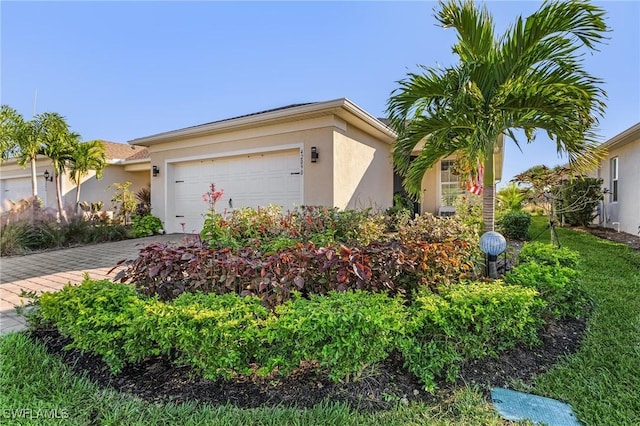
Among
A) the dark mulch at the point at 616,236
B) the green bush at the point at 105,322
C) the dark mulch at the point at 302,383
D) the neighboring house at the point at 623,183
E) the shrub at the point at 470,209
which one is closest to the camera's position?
the dark mulch at the point at 302,383

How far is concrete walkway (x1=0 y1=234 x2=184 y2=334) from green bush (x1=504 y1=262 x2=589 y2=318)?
14.1ft

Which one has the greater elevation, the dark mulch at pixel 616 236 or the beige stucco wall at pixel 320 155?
the beige stucco wall at pixel 320 155

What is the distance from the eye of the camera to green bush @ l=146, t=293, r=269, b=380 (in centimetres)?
207

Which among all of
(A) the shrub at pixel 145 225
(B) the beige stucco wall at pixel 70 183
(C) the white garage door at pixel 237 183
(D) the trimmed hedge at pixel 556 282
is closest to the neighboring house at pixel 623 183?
(D) the trimmed hedge at pixel 556 282

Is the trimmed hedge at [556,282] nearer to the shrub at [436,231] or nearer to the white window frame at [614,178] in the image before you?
the shrub at [436,231]

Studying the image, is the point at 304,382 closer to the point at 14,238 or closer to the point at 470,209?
the point at 470,209

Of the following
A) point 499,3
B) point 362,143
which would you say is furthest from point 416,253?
point 362,143

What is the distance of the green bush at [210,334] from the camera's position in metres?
2.07

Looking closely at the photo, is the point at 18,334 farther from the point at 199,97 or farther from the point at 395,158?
the point at 199,97

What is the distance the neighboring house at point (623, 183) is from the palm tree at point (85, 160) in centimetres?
1721

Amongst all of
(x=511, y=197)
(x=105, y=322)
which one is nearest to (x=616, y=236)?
(x=511, y=197)

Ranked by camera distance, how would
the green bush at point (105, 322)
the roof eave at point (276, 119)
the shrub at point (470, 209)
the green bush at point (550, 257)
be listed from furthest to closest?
the shrub at point (470, 209) → the roof eave at point (276, 119) → the green bush at point (550, 257) → the green bush at point (105, 322)

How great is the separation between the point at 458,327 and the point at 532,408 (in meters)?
0.62

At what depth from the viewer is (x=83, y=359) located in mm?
2654
